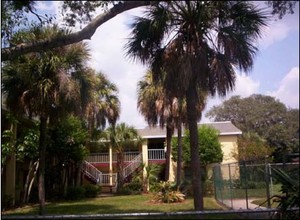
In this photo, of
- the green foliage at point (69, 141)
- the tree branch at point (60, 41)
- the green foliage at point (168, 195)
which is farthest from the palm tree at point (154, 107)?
the tree branch at point (60, 41)

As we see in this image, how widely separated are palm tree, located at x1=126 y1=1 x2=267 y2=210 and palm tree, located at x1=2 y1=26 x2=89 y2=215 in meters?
4.01

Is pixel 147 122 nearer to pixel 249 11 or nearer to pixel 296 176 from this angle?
pixel 249 11

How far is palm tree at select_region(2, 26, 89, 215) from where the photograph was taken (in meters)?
16.7

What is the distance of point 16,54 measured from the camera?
9.17 m

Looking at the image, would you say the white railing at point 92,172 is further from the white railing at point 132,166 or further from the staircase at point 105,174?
the white railing at point 132,166

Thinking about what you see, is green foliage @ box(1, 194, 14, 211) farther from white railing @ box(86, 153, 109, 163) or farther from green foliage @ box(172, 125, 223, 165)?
white railing @ box(86, 153, 109, 163)

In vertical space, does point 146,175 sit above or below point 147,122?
below

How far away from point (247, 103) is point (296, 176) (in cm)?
4600

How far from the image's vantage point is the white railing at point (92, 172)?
3450 cm

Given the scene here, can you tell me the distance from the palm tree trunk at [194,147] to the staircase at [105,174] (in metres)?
21.0

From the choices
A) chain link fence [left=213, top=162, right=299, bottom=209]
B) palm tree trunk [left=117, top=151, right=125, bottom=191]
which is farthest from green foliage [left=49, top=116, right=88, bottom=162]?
chain link fence [left=213, top=162, right=299, bottom=209]

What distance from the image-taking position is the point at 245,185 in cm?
1377

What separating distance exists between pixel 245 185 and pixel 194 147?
2.16 m

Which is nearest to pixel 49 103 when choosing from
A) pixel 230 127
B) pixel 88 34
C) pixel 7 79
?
pixel 7 79
